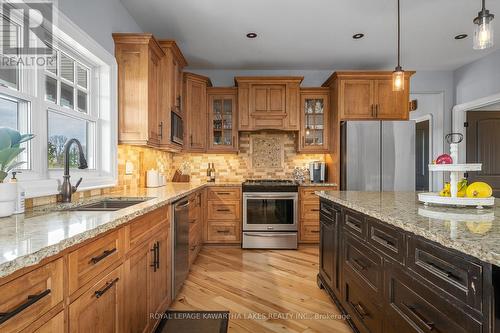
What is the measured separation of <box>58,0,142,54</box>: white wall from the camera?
2.01 metres

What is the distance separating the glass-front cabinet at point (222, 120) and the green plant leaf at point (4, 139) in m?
3.00

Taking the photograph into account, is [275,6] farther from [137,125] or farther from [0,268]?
[0,268]

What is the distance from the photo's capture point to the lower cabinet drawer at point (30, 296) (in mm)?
697

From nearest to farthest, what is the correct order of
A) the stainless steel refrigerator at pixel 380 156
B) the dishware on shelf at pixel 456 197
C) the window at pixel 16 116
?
1. the dishware on shelf at pixel 456 197
2. the window at pixel 16 116
3. the stainless steel refrigerator at pixel 380 156

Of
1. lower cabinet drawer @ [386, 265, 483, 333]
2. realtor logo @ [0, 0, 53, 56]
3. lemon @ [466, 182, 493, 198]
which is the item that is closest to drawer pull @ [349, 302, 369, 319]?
lower cabinet drawer @ [386, 265, 483, 333]

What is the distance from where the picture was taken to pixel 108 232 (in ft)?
4.03

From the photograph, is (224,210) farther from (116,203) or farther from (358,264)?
(358,264)

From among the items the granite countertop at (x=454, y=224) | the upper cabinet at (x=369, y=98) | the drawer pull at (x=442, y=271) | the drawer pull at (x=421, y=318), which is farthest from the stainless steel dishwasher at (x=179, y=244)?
the upper cabinet at (x=369, y=98)

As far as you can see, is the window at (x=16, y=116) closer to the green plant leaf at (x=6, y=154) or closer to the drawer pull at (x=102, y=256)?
the green plant leaf at (x=6, y=154)

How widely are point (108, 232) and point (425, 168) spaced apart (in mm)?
5485

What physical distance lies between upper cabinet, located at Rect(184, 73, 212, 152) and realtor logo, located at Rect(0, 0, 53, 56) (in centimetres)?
219

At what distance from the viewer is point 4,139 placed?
1.26 m

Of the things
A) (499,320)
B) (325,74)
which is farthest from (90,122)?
(325,74)

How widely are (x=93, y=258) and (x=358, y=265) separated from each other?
1.49 metres
